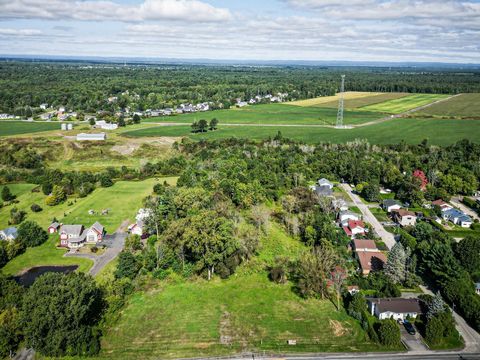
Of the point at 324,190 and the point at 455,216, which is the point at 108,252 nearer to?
the point at 324,190

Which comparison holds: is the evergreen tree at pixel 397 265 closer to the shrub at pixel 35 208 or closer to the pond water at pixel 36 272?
the pond water at pixel 36 272

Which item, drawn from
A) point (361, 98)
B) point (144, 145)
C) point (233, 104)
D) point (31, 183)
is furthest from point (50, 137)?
point (361, 98)

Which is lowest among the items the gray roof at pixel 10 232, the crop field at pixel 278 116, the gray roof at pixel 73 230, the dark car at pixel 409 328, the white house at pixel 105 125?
the dark car at pixel 409 328

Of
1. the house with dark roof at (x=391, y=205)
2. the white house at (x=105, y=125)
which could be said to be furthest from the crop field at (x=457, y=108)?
the white house at (x=105, y=125)

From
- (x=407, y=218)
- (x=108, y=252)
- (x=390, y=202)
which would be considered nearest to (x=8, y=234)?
(x=108, y=252)

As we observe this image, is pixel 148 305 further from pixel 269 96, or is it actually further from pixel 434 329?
pixel 269 96

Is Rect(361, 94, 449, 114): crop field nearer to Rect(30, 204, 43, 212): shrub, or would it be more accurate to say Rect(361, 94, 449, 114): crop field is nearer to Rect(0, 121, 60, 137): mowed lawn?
Rect(0, 121, 60, 137): mowed lawn

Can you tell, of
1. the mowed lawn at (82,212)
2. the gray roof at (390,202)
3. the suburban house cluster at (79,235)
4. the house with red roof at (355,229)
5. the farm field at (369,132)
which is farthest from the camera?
the farm field at (369,132)
